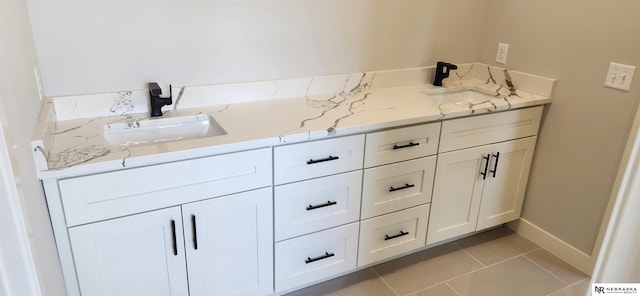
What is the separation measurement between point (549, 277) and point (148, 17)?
88.6 inches

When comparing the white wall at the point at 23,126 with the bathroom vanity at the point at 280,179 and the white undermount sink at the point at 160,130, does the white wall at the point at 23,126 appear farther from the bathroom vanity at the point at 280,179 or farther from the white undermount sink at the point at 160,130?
the white undermount sink at the point at 160,130

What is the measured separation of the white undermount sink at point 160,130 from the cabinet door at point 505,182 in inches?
56.0

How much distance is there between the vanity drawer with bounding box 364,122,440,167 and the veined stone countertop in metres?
0.04

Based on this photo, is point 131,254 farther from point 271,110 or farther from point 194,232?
point 271,110

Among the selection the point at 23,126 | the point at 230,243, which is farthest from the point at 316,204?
Result: the point at 23,126

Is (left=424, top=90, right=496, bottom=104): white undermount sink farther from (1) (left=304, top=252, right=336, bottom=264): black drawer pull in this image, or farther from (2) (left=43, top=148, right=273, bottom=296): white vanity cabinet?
(2) (left=43, top=148, right=273, bottom=296): white vanity cabinet

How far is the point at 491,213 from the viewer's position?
7.93ft

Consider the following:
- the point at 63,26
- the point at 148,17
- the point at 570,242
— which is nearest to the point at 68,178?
the point at 63,26

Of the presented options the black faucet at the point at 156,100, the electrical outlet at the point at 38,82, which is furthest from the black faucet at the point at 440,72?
the electrical outlet at the point at 38,82

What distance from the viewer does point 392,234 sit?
6.99 feet

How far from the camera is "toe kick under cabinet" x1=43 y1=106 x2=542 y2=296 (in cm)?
148

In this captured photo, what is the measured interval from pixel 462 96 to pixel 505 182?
533 millimetres

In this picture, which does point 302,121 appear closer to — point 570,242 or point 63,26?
point 63,26

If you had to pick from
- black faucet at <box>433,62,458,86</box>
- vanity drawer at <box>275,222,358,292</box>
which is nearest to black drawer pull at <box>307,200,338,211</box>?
vanity drawer at <box>275,222,358,292</box>
